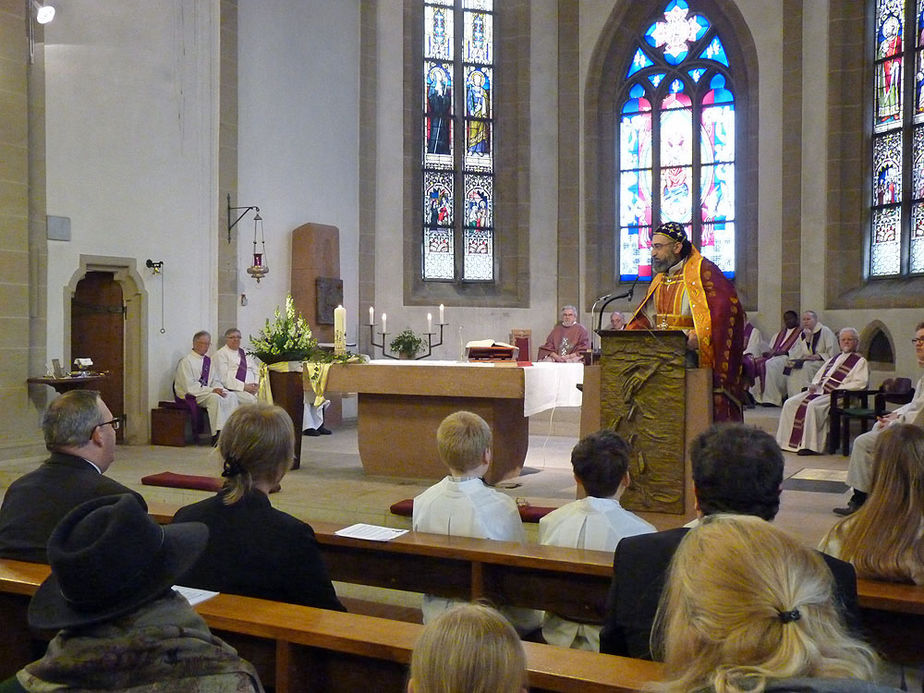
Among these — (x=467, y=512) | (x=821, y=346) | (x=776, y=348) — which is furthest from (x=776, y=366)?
(x=467, y=512)

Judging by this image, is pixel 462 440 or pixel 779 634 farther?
pixel 462 440

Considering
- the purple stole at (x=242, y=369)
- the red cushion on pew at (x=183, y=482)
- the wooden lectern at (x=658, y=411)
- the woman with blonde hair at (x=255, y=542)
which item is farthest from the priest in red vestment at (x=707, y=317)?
the purple stole at (x=242, y=369)

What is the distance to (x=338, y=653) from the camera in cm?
248

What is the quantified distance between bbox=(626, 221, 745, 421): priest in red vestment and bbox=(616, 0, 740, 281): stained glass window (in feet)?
24.9

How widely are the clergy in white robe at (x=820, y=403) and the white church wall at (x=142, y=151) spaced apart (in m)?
6.16

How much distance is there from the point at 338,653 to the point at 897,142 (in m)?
11.4

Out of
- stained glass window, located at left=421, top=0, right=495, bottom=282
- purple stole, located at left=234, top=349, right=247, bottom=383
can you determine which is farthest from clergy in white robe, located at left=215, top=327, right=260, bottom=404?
stained glass window, located at left=421, top=0, right=495, bottom=282

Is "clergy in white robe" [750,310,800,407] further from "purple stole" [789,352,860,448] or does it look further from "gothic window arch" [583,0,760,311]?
"purple stole" [789,352,860,448]

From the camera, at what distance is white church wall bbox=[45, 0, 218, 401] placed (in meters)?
9.04

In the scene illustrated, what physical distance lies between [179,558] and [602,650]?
1.26 meters

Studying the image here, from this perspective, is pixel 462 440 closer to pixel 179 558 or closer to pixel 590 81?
pixel 179 558

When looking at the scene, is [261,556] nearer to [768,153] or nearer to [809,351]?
[809,351]

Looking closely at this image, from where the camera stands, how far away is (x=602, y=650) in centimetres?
252

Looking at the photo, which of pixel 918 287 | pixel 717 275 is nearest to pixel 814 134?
pixel 918 287
